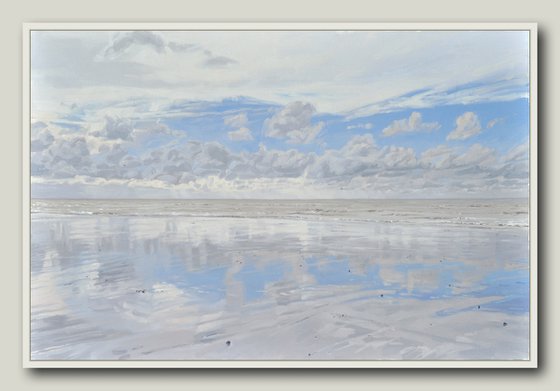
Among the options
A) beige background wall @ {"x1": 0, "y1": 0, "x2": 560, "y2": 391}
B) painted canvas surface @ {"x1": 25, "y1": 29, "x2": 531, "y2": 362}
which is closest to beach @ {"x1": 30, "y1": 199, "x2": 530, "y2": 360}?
painted canvas surface @ {"x1": 25, "y1": 29, "x2": 531, "y2": 362}

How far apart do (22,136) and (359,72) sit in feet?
6.43

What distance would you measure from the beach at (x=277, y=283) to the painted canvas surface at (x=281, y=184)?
1 cm

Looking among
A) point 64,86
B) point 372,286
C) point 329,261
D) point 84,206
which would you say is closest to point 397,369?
point 372,286

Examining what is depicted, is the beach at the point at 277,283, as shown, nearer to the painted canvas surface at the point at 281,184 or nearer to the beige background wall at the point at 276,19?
the painted canvas surface at the point at 281,184

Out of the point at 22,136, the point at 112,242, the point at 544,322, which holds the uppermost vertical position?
the point at 22,136

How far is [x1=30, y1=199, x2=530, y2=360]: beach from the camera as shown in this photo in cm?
269

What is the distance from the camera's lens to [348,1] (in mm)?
2762

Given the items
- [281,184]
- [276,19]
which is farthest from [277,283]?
[276,19]

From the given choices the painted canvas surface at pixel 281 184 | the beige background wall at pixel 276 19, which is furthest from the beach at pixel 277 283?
the beige background wall at pixel 276 19

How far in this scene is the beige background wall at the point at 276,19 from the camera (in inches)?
106

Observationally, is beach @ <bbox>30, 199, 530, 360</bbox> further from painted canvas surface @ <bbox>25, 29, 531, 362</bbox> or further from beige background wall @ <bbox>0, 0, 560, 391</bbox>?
beige background wall @ <bbox>0, 0, 560, 391</bbox>

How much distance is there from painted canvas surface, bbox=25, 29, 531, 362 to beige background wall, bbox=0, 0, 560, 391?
105 millimetres

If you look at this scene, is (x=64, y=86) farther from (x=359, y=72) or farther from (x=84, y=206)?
(x=359, y=72)

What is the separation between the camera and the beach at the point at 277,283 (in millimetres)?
2691
